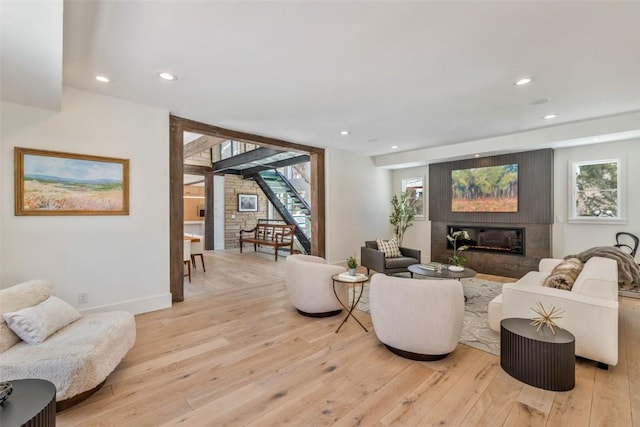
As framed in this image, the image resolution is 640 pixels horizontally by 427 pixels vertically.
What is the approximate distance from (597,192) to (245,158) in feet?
25.3

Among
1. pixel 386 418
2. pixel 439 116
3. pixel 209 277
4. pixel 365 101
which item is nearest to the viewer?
pixel 386 418

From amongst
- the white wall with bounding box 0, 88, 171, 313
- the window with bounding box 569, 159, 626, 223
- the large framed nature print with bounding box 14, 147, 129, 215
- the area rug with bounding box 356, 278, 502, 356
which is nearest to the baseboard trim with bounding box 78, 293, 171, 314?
the white wall with bounding box 0, 88, 171, 313

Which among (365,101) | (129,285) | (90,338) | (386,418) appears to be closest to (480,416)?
(386,418)

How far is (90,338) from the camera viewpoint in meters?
2.15

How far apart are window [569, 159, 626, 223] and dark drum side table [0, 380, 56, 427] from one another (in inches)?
279

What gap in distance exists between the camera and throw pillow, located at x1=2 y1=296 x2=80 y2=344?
2.06 metres

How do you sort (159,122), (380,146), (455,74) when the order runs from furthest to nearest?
1. (380,146)
2. (159,122)
3. (455,74)

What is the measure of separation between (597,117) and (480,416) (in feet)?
15.8

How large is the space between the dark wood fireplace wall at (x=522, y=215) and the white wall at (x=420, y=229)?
20.2 inches

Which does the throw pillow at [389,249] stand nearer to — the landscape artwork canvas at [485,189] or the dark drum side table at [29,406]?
the landscape artwork canvas at [485,189]

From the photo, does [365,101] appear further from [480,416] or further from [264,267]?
[264,267]

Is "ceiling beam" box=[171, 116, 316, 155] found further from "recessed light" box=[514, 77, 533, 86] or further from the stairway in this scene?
"recessed light" box=[514, 77, 533, 86]

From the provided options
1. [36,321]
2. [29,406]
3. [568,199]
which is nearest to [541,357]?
[29,406]

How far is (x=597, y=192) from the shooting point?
4977 millimetres
